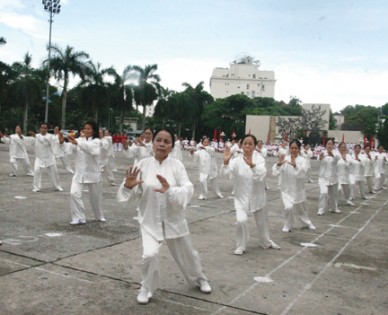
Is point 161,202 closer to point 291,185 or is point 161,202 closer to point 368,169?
point 291,185

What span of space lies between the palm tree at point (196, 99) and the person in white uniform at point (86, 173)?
173 feet

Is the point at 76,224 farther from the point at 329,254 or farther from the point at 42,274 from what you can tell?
the point at 329,254

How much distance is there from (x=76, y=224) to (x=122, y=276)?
9.47 ft

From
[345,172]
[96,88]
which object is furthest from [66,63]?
[345,172]

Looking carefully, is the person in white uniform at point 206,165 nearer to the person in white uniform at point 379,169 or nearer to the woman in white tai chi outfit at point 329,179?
Answer: the woman in white tai chi outfit at point 329,179

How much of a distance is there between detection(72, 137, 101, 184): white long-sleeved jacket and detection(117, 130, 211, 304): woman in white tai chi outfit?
3403 millimetres

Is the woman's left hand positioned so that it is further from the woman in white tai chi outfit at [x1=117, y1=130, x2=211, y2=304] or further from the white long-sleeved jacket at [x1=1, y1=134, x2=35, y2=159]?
the white long-sleeved jacket at [x1=1, y1=134, x2=35, y2=159]

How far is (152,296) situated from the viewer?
171 inches

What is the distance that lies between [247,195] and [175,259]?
2.23 metres

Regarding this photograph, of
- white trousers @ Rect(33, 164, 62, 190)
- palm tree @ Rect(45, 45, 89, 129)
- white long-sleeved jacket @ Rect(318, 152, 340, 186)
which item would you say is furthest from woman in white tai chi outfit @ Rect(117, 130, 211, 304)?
palm tree @ Rect(45, 45, 89, 129)

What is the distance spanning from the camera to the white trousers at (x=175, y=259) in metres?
4.13

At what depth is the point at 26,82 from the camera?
42406mm

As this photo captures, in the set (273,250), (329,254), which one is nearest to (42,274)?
(273,250)

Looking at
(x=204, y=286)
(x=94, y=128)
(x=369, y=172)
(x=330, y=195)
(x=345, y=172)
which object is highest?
(x=94, y=128)
